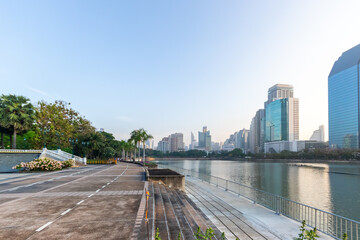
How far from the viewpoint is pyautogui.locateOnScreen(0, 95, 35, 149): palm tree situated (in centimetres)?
4418

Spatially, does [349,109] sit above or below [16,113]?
above

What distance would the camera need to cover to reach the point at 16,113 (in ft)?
150

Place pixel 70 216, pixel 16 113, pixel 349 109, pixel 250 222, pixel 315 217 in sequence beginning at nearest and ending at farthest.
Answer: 1. pixel 315 217
2. pixel 70 216
3. pixel 250 222
4. pixel 16 113
5. pixel 349 109

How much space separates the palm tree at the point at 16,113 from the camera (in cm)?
4418

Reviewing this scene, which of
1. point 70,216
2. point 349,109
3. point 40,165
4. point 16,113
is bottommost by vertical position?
point 40,165

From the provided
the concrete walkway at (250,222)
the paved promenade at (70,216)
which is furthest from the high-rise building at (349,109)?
the paved promenade at (70,216)

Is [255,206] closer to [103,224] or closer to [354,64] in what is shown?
[103,224]

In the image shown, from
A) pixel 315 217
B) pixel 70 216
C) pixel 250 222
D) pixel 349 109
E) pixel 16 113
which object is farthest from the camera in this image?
pixel 349 109

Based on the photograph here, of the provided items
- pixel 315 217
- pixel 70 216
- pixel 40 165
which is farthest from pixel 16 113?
pixel 315 217

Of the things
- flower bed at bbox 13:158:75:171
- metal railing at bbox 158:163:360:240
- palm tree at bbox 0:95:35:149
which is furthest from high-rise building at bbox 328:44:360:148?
palm tree at bbox 0:95:35:149

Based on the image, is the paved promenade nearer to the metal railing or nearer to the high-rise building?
the metal railing

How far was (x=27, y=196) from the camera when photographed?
1456cm

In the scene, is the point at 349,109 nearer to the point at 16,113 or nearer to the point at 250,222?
the point at 250,222

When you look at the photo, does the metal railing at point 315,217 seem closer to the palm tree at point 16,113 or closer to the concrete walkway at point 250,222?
the concrete walkway at point 250,222
